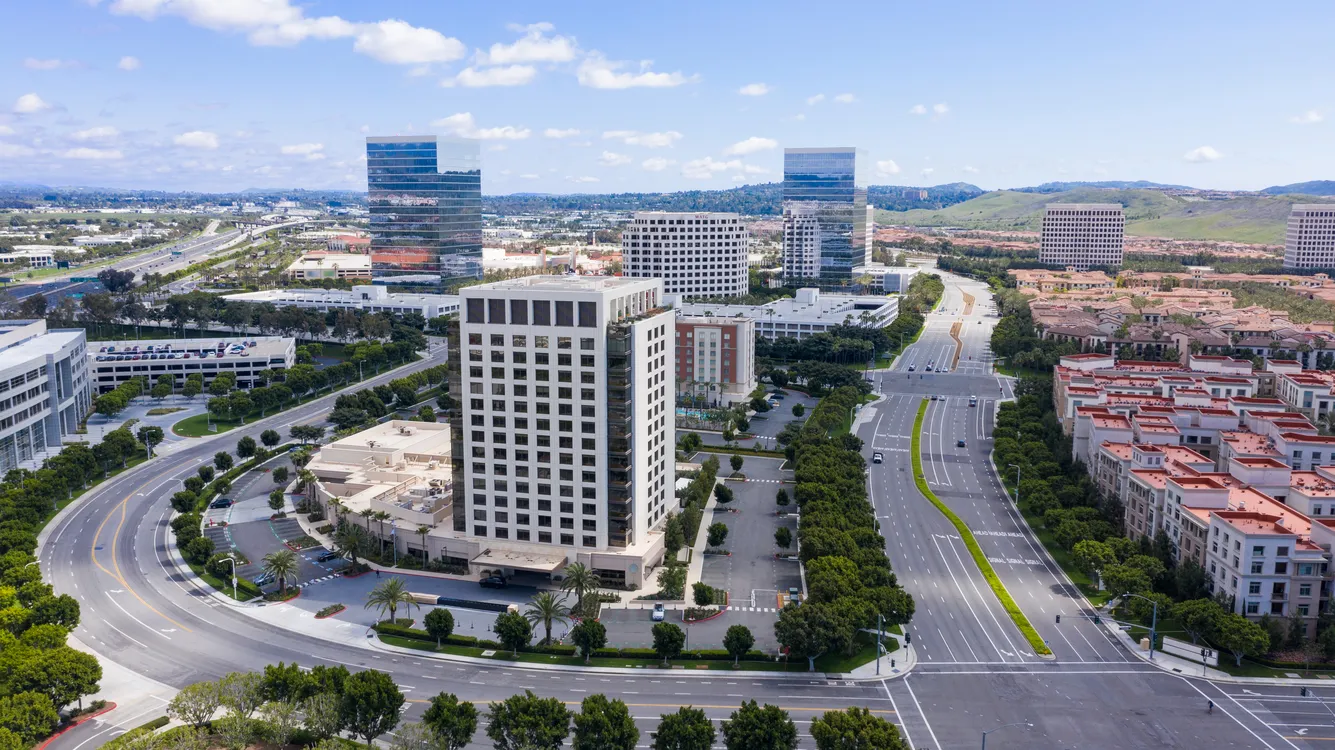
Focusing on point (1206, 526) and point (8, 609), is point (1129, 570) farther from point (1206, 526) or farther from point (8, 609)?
point (8, 609)

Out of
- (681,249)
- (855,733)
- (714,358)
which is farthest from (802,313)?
(855,733)

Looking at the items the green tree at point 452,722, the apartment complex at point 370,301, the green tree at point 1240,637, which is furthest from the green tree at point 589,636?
the apartment complex at point 370,301

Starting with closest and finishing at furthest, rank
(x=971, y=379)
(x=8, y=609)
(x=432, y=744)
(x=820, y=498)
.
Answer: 1. (x=432, y=744)
2. (x=8, y=609)
3. (x=820, y=498)
4. (x=971, y=379)

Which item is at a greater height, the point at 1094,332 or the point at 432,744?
the point at 1094,332

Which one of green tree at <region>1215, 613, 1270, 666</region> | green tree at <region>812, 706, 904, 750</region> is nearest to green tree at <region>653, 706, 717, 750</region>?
green tree at <region>812, 706, 904, 750</region>

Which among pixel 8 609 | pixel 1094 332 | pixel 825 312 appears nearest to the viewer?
pixel 8 609

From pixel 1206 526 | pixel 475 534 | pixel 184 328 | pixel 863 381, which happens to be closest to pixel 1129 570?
pixel 1206 526

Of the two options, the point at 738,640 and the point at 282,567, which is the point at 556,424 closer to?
the point at 738,640
